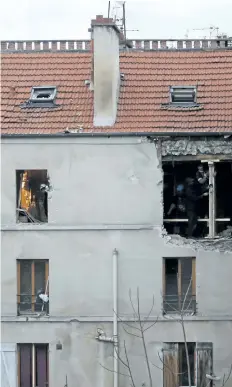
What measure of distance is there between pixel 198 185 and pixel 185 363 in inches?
198

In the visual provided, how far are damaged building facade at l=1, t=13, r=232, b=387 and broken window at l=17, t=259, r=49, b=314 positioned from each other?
28 millimetres

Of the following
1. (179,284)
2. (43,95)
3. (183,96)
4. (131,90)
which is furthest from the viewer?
(43,95)

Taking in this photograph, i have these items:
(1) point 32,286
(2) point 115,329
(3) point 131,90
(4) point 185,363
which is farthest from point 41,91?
(4) point 185,363

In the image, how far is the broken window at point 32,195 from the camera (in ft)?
83.3

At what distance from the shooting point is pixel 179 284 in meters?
24.9

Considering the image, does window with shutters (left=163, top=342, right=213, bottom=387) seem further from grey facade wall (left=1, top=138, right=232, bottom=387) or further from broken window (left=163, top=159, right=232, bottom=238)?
broken window (left=163, top=159, right=232, bottom=238)

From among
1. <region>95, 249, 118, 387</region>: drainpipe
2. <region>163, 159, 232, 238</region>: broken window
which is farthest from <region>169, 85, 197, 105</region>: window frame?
<region>95, 249, 118, 387</region>: drainpipe

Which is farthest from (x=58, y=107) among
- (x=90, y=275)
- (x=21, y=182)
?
(x=90, y=275)

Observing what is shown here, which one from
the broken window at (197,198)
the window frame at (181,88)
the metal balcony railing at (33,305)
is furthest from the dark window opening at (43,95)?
the metal balcony railing at (33,305)

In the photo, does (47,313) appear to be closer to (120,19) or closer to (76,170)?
(76,170)

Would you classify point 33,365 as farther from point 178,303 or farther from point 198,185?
point 198,185

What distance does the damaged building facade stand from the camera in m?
24.8

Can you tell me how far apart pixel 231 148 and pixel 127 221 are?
3.55 meters

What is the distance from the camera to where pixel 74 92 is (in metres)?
26.5
